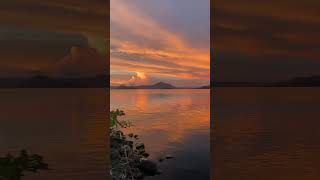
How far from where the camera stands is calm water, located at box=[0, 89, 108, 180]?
3.11 metres

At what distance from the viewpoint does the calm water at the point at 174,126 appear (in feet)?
12.4

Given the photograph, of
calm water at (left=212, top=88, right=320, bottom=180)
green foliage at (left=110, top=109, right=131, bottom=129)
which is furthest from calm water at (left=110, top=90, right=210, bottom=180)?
green foliage at (left=110, top=109, right=131, bottom=129)

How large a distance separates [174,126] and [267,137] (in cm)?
111

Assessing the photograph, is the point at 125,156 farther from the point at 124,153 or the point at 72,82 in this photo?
the point at 72,82

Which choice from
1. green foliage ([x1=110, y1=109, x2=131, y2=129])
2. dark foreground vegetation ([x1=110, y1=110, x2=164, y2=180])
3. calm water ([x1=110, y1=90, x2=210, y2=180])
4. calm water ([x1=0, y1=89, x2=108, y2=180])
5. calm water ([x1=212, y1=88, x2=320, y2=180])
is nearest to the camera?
green foliage ([x1=110, y1=109, x2=131, y2=129])

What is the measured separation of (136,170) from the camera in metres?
3.08

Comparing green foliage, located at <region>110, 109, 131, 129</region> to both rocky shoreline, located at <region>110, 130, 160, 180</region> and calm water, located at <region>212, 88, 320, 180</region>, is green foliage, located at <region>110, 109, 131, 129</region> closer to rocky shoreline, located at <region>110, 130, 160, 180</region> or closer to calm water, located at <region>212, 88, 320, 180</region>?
rocky shoreline, located at <region>110, 130, 160, 180</region>

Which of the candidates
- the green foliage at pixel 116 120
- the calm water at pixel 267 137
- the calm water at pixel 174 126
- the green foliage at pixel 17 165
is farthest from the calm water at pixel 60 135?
the green foliage at pixel 17 165

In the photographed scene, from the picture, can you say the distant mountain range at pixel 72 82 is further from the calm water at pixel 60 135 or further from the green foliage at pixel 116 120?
the green foliage at pixel 116 120

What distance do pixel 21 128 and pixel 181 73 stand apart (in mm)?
1600

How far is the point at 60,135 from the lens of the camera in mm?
3492

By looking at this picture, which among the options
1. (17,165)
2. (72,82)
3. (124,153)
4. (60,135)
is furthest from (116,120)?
(17,165)

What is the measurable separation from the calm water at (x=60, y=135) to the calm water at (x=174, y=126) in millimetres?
345

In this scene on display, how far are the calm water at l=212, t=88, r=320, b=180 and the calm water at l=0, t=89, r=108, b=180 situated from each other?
987 millimetres
